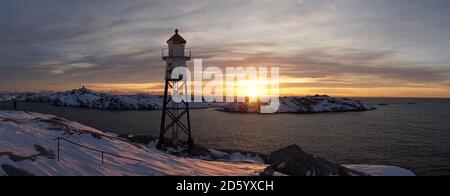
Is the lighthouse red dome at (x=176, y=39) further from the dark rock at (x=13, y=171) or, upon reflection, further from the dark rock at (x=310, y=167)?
the dark rock at (x=13, y=171)

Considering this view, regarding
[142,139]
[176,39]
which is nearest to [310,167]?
[176,39]

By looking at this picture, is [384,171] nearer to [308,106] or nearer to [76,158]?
[76,158]

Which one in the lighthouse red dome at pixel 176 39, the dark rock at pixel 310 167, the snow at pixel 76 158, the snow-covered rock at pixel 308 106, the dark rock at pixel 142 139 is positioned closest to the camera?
→ the snow at pixel 76 158

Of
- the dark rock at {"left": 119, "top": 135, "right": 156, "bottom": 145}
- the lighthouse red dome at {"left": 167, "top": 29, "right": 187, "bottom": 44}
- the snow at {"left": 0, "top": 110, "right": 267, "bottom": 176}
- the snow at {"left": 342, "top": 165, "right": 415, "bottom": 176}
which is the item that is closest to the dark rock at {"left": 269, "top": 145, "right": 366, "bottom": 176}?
the snow at {"left": 342, "top": 165, "right": 415, "bottom": 176}

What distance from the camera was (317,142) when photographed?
5981 centimetres

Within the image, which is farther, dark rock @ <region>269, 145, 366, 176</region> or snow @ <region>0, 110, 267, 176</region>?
dark rock @ <region>269, 145, 366, 176</region>

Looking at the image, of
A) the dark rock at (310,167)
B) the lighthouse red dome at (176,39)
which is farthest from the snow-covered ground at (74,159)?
the lighthouse red dome at (176,39)

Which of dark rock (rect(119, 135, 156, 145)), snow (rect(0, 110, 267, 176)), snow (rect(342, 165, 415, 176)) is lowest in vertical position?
snow (rect(342, 165, 415, 176))

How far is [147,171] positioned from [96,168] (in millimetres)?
2422

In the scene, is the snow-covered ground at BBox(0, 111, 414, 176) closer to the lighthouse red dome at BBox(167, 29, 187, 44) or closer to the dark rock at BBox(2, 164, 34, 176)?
the dark rock at BBox(2, 164, 34, 176)

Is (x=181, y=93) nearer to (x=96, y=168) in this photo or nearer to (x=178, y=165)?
(x=178, y=165)

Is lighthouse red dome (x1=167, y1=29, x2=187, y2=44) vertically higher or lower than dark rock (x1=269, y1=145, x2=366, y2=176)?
higher

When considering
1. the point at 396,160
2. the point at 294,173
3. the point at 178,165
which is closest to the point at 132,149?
the point at 178,165

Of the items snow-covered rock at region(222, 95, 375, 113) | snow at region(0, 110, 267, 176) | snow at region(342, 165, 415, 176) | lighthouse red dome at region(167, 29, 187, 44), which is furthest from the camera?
snow-covered rock at region(222, 95, 375, 113)
